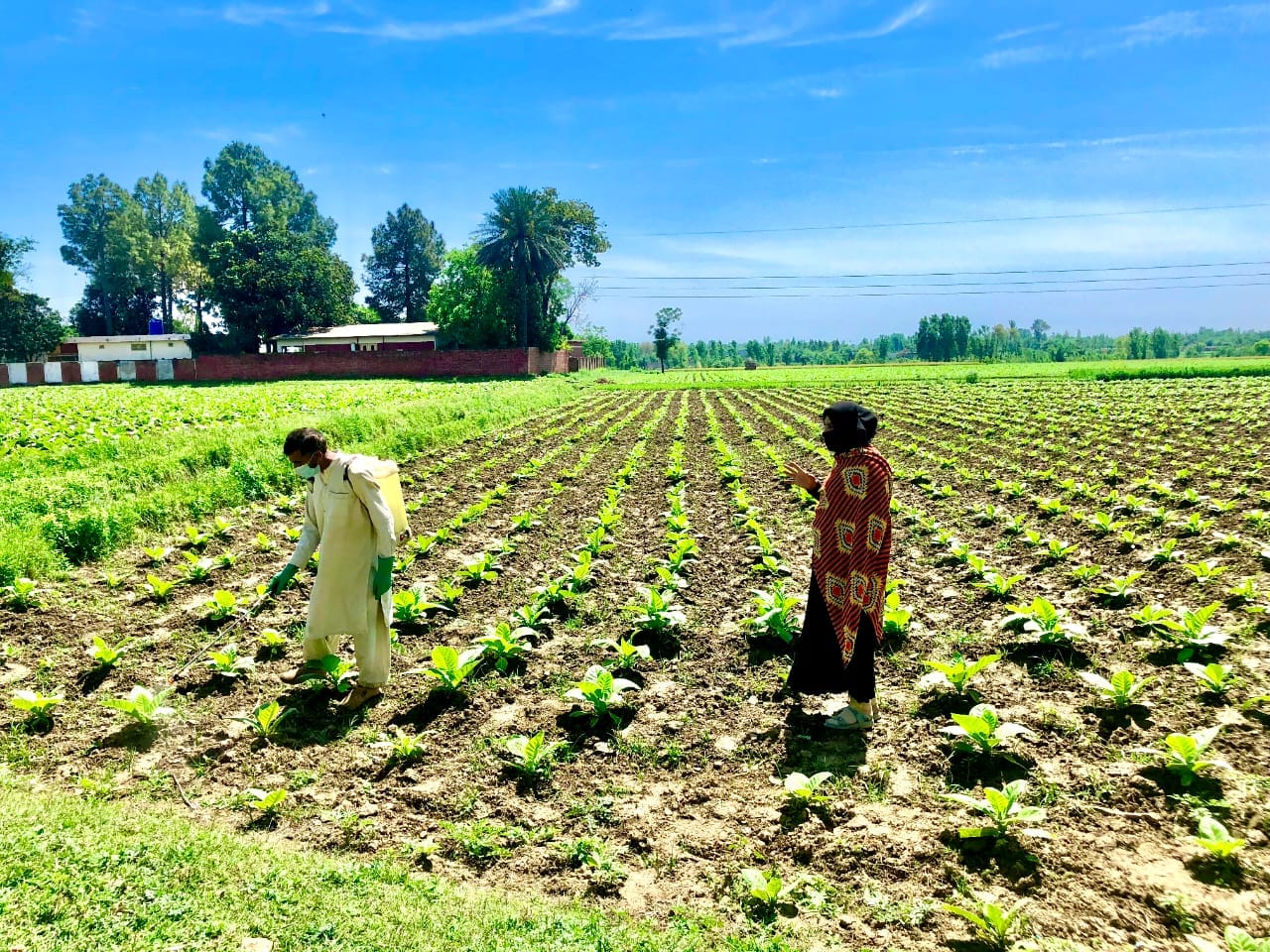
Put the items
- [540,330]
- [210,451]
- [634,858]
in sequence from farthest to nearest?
[540,330] < [210,451] < [634,858]

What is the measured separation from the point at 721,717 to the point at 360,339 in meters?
57.2

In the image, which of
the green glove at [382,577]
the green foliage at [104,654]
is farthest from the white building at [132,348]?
the green glove at [382,577]

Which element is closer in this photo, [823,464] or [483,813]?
[483,813]

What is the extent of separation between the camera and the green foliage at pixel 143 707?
454 centimetres

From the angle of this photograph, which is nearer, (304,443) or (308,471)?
(304,443)

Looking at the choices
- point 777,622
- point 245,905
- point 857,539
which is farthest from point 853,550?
point 245,905

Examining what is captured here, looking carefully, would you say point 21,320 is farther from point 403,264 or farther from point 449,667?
point 449,667

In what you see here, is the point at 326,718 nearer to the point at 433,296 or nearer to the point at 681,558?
the point at 681,558

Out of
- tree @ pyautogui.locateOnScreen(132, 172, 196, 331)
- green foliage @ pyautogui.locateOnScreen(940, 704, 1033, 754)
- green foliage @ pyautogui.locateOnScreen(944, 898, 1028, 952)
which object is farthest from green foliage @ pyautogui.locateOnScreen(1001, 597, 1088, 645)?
tree @ pyautogui.locateOnScreen(132, 172, 196, 331)

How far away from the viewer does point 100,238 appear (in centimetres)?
7375

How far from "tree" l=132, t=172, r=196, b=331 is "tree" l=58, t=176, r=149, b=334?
144cm

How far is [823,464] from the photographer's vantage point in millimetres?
14562

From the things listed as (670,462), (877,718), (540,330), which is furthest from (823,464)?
(540,330)

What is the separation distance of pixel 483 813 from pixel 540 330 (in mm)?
51075
